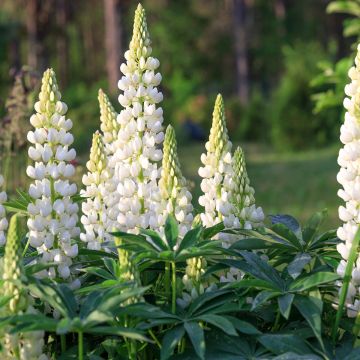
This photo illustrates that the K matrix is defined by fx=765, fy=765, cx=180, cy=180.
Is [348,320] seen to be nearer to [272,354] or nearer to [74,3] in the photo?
[272,354]

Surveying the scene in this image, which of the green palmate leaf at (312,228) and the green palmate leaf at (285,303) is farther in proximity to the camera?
the green palmate leaf at (312,228)

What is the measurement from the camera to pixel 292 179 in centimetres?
1280

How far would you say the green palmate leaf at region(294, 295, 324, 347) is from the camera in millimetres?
1822

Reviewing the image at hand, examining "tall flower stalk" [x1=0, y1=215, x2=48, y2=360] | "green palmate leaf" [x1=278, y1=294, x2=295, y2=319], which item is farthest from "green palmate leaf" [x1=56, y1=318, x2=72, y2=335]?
"green palmate leaf" [x1=278, y1=294, x2=295, y2=319]

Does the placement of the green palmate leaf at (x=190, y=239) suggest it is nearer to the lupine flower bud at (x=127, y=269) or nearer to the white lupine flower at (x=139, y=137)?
the lupine flower bud at (x=127, y=269)

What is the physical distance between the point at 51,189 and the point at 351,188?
842 mm

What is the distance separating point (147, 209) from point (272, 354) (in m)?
0.64

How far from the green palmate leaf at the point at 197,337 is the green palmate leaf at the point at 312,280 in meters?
0.28

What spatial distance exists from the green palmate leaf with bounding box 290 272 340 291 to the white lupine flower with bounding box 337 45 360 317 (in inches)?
5.5

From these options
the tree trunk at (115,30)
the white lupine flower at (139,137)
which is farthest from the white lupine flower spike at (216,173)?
the tree trunk at (115,30)

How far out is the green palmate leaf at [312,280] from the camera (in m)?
1.89

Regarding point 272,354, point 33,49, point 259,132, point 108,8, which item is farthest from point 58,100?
point 33,49

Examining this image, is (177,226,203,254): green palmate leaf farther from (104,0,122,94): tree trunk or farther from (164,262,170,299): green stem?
(104,0,122,94): tree trunk

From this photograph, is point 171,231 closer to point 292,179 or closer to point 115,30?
point 292,179
